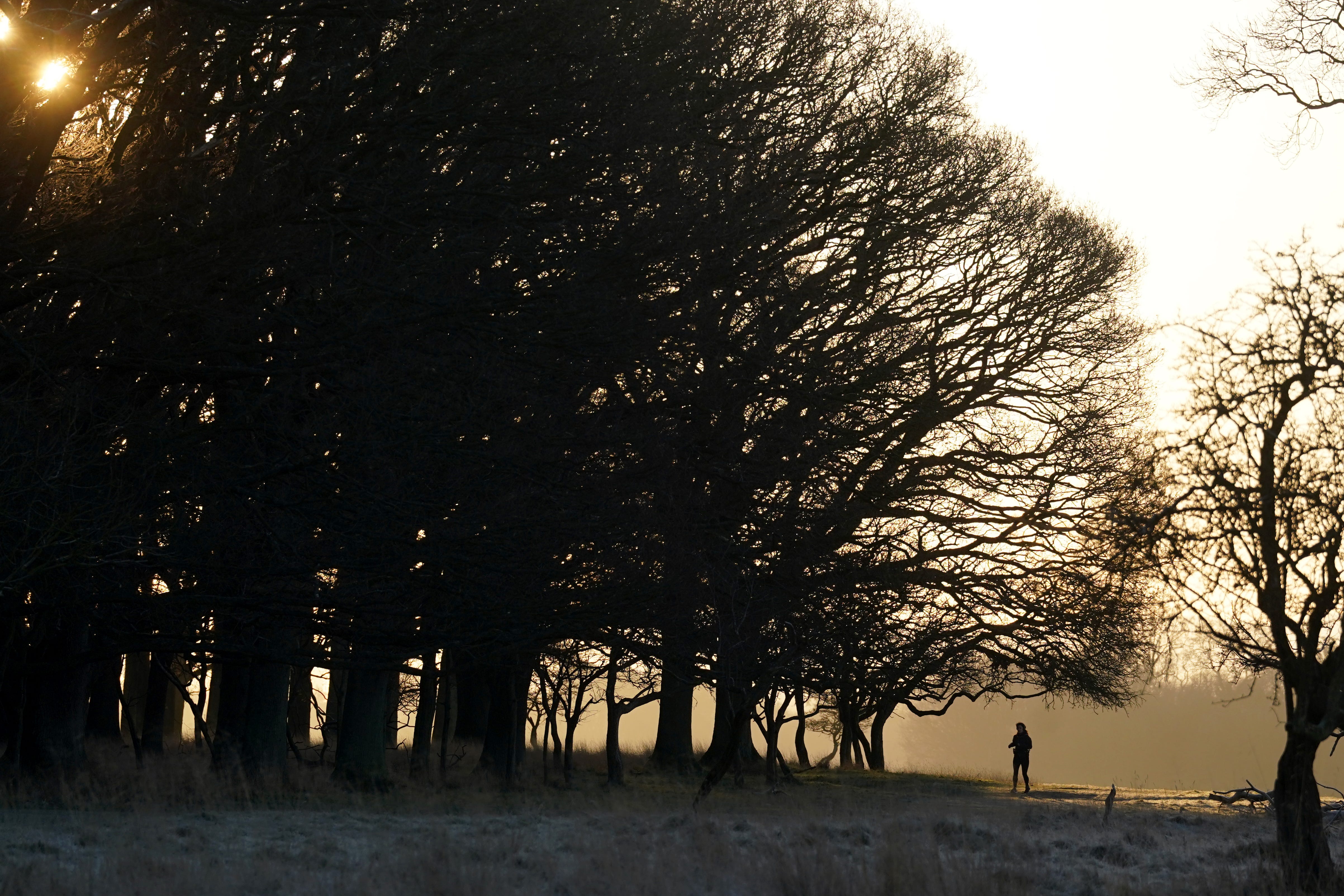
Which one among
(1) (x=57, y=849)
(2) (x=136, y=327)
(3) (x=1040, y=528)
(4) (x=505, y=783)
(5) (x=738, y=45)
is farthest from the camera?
(3) (x=1040, y=528)

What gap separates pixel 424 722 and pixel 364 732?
4016 millimetres

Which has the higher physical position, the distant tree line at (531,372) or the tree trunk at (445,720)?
the distant tree line at (531,372)

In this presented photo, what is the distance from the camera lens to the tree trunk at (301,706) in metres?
27.6

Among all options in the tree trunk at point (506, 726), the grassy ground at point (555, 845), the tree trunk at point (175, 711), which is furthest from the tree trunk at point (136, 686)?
the grassy ground at point (555, 845)

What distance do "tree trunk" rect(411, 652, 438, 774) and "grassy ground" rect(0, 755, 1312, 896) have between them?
2.09 metres

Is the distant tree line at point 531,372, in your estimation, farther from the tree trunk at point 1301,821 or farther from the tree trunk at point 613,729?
the tree trunk at point 1301,821

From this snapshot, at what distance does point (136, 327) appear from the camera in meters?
10.8

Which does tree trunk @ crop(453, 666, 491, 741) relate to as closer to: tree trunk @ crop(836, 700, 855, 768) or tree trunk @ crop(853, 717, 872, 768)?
tree trunk @ crop(836, 700, 855, 768)

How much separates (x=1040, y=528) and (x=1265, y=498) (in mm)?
11756

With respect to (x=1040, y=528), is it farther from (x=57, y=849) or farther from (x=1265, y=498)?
(x=57, y=849)

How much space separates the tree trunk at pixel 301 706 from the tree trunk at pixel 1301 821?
63.4ft

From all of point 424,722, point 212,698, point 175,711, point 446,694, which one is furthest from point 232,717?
point 175,711

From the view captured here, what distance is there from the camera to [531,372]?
1327 centimetres

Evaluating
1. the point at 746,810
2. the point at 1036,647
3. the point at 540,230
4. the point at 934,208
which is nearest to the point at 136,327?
the point at 540,230
